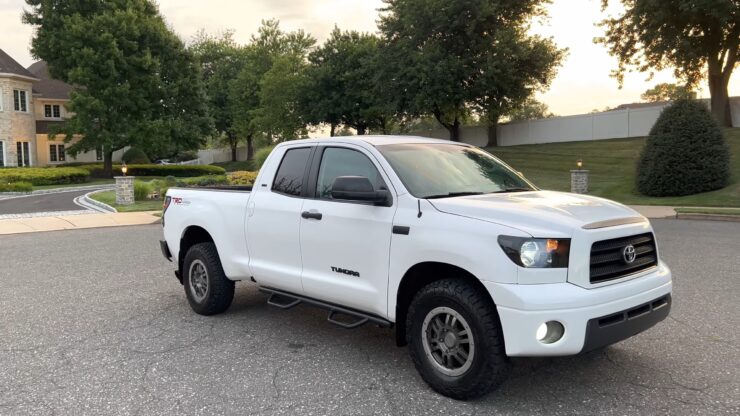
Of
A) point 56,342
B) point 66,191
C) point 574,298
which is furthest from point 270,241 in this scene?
point 66,191

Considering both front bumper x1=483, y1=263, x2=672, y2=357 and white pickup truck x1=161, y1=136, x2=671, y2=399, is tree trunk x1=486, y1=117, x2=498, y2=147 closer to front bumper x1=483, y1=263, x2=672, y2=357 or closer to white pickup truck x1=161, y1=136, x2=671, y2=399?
white pickup truck x1=161, y1=136, x2=671, y2=399

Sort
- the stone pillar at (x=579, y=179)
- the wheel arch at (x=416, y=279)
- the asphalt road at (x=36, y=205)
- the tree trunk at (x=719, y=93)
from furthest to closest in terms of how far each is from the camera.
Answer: the tree trunk at (x=719, y=93), the stone pillar at (x=579, y=179), the asphalt road at (x=36, y=205), the wheel arch at (x=416, y=279)

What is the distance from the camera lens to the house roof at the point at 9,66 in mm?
40219

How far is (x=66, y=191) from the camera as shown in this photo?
98.4 feet

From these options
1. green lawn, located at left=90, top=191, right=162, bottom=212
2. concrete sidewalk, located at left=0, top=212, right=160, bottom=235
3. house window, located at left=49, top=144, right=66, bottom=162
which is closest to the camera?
concrete sidewalk, located at left=0, top=212, right=160, bottom=235

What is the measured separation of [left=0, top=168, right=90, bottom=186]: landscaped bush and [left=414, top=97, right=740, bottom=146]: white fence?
31.2 meters

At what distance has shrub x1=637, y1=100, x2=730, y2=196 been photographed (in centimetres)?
2053

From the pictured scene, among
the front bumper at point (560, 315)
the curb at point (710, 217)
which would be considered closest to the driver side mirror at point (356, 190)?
the front bumper at point (560, 315)

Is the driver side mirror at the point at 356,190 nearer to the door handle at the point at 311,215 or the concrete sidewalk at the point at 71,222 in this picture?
the door handle at the point at 311,215

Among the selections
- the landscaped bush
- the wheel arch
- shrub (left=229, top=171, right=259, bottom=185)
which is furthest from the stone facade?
the wheel arch

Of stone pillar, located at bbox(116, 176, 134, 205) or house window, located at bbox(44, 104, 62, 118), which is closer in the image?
stone pillar, located at bbox(116, 176, 134, 205)

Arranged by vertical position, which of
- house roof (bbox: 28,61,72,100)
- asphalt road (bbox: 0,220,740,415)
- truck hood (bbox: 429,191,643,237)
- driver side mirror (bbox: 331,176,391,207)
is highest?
house roof (bbox: 28,61,72,100)

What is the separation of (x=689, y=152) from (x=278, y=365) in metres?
20.4

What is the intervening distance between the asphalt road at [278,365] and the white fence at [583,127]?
122 ft
